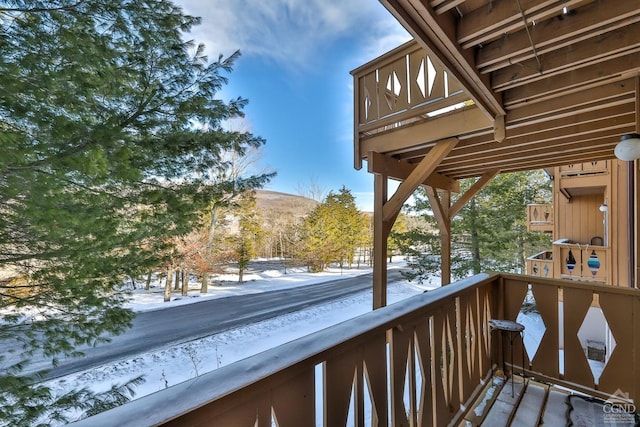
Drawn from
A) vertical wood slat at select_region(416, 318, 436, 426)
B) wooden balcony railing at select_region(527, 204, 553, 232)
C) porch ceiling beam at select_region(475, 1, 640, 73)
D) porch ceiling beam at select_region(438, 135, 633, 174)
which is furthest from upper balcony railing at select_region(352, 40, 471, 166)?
wooden balcony railing at select_region(527, 204, 553, 232)

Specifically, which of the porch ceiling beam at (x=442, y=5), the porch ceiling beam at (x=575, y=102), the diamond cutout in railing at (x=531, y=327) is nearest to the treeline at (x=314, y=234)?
the diamond cutout in railing at (x=531, y=327)

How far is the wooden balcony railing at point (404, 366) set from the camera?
2.08 feet

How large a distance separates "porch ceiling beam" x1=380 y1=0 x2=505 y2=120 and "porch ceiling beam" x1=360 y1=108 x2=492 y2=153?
69 cm

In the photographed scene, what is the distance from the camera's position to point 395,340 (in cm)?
120

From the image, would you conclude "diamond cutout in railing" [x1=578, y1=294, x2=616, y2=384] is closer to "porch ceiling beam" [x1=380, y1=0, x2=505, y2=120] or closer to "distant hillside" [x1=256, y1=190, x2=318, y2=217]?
"porch ceiling beam" [x1=380, y1=0, x2=505, y2=120]

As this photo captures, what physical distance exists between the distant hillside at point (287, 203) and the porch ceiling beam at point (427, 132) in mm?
14545

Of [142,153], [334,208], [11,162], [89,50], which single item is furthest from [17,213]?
[334,208]

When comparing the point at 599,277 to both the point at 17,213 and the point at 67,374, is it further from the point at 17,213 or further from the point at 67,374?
the point at 67,374

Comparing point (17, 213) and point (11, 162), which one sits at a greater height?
point (11, 162)

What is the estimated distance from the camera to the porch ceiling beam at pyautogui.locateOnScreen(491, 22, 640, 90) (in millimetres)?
1567

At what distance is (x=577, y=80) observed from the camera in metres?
1.97

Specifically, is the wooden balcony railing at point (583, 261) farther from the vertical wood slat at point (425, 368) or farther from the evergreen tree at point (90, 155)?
the evergreen tree at point (90, 155)

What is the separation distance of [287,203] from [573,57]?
17280 mm

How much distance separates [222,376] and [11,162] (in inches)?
89.7
